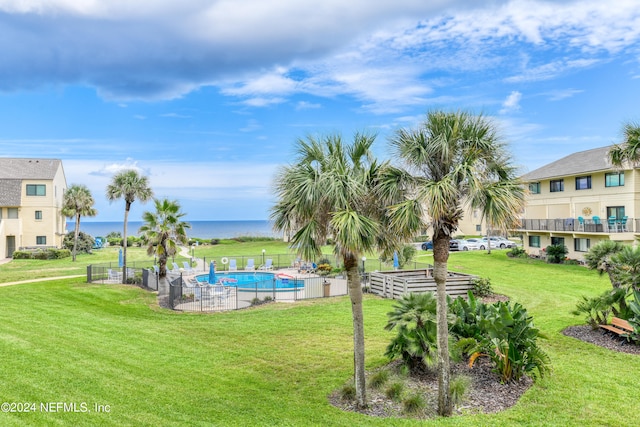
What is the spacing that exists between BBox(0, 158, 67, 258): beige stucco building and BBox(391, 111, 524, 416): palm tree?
49674 mm

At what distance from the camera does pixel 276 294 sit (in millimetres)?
25453

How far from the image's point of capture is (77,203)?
47.3 meters

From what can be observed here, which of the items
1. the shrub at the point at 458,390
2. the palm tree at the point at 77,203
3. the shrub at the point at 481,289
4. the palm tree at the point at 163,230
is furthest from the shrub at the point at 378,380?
the palm tree at the point at 77,203

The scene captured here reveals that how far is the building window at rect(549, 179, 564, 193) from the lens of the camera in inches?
1571

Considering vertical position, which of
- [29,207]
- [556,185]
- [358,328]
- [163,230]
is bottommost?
[358,328]

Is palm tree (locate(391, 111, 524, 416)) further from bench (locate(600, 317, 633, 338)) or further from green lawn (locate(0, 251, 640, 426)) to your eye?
bench (locate(600, 317, 633, 338))

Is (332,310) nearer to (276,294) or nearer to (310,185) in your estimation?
(276,294)

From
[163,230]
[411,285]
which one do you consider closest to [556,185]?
[411,285]

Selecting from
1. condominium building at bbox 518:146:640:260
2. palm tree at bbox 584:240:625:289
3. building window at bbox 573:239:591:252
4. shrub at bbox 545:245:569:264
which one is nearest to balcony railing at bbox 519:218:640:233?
condominium building at bbox 518:146:640:260

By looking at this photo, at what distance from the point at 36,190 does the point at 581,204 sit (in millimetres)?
53938

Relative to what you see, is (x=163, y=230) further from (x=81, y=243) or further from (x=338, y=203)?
(x=81, y=243)

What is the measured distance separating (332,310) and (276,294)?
562 cm

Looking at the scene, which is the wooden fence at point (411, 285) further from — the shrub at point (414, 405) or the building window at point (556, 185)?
the building window at point (556, 185)

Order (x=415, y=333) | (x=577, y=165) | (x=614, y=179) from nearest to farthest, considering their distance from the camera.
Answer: (x=415, y=333) → (x=614, y=179) → (x=577, y=165)
